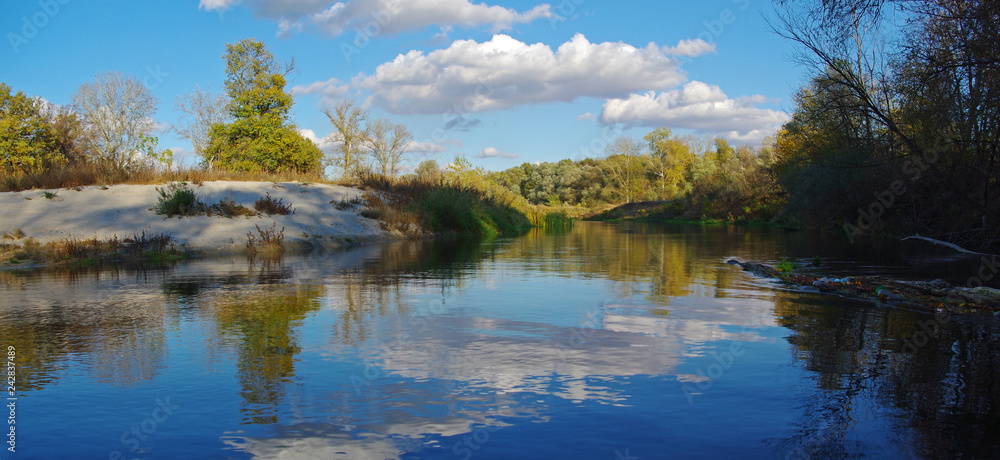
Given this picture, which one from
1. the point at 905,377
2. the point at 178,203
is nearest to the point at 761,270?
the point at 905,377

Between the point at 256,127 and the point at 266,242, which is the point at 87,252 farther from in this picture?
the point at 256,127

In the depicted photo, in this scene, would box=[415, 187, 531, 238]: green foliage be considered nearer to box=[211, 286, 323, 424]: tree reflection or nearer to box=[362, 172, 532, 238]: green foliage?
box=[362, 172, 532, 238]: green foliage

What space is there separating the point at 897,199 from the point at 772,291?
57.0 feet

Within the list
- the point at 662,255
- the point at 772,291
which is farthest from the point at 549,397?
the point at 662,255

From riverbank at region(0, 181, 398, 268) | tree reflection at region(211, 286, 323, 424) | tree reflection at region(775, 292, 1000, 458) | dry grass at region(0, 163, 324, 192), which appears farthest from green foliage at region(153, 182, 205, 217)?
tree reflection at region(775, 292, 1000, 458)

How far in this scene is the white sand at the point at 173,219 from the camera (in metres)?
17.4

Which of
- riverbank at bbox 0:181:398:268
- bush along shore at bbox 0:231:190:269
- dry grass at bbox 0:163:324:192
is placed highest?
Answer: dry grass at bbox 0:163:324:192

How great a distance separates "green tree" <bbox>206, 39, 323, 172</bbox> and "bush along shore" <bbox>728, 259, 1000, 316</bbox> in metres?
41.6

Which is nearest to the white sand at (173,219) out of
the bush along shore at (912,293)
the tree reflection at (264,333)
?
the tree reflection at (264,333)

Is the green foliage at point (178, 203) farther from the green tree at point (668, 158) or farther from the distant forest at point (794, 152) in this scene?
the green tree at point (668, 158)

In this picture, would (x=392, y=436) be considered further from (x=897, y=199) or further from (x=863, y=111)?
(x=897, y=199)

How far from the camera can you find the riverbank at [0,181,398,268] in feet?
55.9

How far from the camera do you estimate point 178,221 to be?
19641 mm

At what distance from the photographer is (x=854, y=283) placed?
33.1 ft
